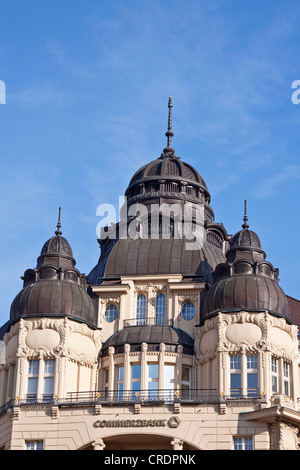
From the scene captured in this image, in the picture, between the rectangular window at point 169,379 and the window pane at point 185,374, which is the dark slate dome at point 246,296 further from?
the rectangular window at point 169,379

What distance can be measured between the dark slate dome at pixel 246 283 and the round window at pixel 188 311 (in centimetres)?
233

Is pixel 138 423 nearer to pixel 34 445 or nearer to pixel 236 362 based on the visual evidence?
pixel 34 445

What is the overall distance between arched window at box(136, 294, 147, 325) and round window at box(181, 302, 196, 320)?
3.23 metres

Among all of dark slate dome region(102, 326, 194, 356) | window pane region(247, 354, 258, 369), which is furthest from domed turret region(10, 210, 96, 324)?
window pane region(247, 354, 258, 369)

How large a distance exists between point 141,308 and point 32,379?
37.7ft

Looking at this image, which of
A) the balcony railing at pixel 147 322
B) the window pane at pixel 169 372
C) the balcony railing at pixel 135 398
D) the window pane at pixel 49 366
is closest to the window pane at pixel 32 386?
the balcony railing at pixel 135 398

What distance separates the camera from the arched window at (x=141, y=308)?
88.2m

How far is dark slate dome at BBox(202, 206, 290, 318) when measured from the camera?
8300 cm

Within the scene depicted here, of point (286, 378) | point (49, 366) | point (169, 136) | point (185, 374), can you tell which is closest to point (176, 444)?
point (185, 374)

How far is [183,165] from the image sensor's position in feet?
331

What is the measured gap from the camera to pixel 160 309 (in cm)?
8862

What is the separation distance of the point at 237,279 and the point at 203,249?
320 inches
